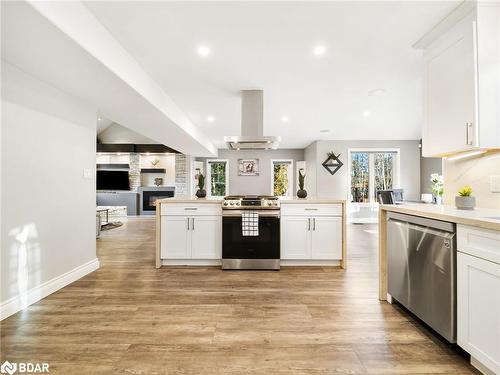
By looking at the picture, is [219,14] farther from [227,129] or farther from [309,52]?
[227,129]

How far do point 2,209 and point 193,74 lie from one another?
2.33 m

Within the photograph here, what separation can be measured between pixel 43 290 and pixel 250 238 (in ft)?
7.15

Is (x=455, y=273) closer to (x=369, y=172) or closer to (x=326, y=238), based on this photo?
(x=326, y=238)

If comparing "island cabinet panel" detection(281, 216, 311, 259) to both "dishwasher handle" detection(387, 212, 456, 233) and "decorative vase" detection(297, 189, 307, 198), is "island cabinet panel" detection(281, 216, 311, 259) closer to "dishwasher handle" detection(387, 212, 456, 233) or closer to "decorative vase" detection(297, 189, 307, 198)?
"decorative vase" detection(297, 189, 307, 198)

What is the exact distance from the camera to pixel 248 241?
3.21 meters

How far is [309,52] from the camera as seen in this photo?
8.43 feet

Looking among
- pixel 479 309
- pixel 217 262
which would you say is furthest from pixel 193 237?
pixel 479 309

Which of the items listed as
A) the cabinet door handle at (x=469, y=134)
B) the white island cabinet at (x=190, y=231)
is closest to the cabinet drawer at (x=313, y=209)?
the white island cabinet at (x=190, y=231)

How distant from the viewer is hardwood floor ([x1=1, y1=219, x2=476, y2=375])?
1472 mm

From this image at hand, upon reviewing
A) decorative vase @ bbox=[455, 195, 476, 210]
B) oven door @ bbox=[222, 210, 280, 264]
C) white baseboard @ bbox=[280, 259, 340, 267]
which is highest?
decorative vase @ bbox=[455, 195, 476, 210]

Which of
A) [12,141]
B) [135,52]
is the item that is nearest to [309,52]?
[135,52]

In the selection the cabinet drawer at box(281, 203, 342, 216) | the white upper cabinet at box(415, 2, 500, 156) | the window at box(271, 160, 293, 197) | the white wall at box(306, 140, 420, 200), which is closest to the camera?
the white upper cabinet at box(415, 2, 500, 156)

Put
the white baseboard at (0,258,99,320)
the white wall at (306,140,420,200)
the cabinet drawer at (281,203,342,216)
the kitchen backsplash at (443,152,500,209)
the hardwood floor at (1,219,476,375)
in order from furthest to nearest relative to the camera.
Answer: the white wall at (306,140,420,200)
the cabinet drawer at (281,203,342,216)
the white baseboard at (0,258,99,320)
the kitchen backsplash at (443,152,500,209)
the hardwood floor at (1,219,476,375)

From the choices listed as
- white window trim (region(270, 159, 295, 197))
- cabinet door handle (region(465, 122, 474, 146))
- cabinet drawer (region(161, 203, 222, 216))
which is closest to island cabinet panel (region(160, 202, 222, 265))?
cabinet drawer (region(161, 203, 222, 216))
